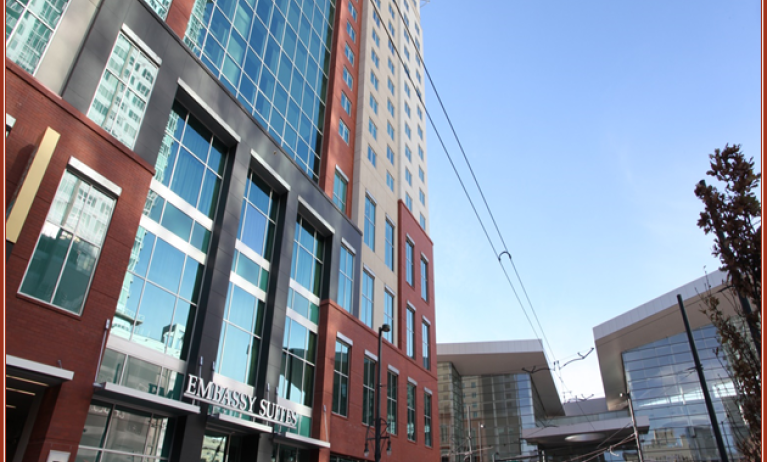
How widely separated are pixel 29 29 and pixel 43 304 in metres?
8.01

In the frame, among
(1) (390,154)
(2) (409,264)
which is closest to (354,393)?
(2) (409,264)

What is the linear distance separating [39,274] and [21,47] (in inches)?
259

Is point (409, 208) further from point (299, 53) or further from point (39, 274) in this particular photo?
point (39, 274)

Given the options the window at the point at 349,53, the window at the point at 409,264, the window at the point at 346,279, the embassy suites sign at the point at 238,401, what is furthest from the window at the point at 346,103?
the embassy suites sign at the point at 238,401

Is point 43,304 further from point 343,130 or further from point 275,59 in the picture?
point 343,130

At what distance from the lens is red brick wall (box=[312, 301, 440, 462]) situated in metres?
25.1

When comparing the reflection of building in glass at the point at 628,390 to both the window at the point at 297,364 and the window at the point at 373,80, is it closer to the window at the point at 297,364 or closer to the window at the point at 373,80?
the window at the point at 297,364

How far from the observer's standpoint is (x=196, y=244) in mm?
20203

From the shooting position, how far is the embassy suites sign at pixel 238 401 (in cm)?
1786

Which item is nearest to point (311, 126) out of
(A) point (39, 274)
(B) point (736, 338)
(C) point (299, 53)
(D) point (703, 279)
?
(C) point (299, 53)

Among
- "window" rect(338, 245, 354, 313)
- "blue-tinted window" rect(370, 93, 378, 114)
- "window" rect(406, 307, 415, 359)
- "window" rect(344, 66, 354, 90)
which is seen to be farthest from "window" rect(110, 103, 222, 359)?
"window" rect(406, 307, 415, 359)

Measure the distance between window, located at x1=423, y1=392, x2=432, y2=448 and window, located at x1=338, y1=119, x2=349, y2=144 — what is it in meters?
18.7

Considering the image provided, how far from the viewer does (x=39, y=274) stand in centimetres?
1362

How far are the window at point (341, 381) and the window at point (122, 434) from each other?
10177 millimetres
